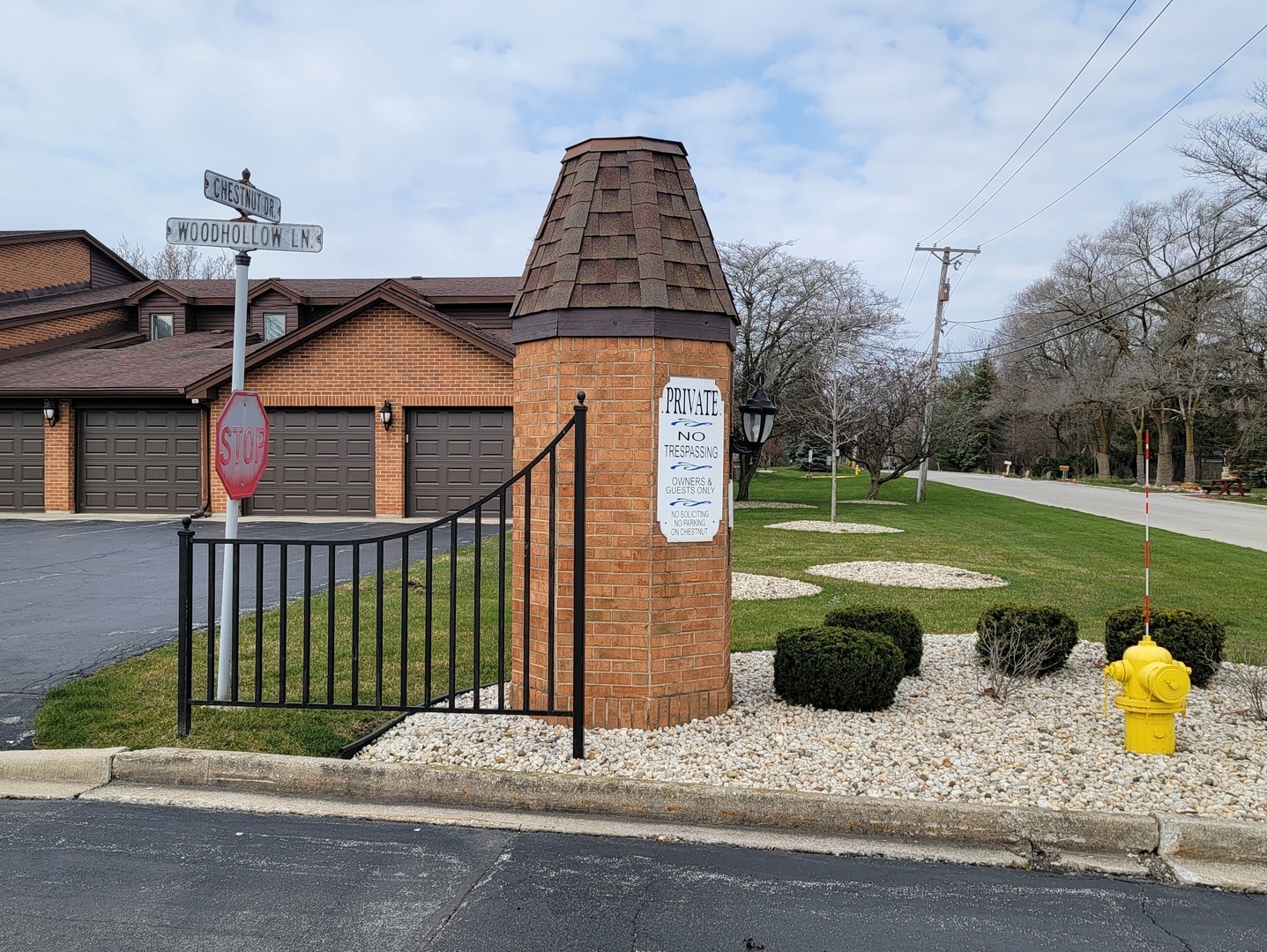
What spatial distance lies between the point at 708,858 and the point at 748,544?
12.4 meters

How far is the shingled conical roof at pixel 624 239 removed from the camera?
211 inches

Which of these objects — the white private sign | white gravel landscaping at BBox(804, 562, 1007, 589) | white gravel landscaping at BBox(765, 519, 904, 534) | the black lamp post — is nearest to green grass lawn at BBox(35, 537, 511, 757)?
the white private sign

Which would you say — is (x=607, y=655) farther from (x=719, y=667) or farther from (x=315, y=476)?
(x=315, y=476)

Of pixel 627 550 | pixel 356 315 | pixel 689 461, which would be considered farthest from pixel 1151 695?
pixel 356 315

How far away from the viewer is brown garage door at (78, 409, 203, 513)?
821 inches

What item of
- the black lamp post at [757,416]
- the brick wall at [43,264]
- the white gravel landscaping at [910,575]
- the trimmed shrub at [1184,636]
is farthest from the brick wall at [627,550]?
the brick wall at [43,264]

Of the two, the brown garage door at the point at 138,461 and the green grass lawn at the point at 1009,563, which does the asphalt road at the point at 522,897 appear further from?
the brown garage door at the point at 138,461

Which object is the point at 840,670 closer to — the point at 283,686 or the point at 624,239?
the point at 624,239

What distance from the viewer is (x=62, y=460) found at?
2092 centimetres

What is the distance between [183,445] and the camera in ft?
68.5

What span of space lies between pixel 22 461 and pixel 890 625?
2127cm

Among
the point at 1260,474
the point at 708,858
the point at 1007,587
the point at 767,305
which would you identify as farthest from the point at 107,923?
the point at 1260,474

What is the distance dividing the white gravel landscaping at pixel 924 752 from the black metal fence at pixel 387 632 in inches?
8.7

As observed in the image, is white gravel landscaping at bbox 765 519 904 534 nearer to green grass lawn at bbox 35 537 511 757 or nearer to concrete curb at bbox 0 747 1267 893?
green grass lawn at bbox 35 537 511 757
